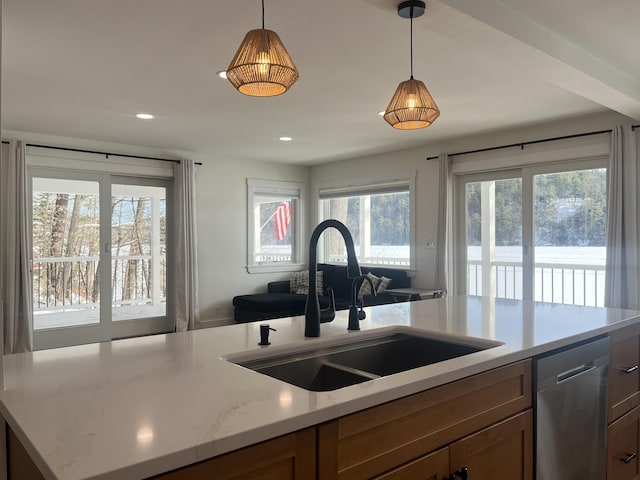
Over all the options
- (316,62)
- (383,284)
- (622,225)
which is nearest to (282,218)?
(383,284)

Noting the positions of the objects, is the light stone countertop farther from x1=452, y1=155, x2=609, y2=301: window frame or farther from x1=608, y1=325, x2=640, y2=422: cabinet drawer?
x1=452, y1=155, x2=609, y2=301: window frame

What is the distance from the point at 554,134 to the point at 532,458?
13.2 feet

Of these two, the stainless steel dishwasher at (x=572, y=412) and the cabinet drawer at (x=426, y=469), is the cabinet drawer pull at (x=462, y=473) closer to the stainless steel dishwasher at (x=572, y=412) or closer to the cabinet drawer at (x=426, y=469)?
the cabinet drawer at (x=426, y=469)

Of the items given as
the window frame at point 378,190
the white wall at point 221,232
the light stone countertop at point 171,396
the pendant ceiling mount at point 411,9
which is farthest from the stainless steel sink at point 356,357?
the white wall at point 221,232

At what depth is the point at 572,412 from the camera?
180 centimetres

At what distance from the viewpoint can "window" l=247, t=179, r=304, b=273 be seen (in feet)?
23.1

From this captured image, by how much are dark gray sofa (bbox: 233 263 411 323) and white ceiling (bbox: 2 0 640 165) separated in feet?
6.56

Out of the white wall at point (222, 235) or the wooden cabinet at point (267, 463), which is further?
the white wall at point (222, 235)

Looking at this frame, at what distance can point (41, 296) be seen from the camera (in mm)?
5359

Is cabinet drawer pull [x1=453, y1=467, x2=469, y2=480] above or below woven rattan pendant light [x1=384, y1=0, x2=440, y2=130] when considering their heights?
below

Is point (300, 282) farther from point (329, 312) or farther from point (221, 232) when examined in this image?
point (329, 312)

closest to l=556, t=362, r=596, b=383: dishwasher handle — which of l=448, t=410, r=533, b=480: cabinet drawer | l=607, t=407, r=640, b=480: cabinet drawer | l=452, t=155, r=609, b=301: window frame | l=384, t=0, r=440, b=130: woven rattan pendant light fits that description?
l=448, t=410, r=533, b=480: cabinet drawer

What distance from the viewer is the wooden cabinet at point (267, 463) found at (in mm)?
866

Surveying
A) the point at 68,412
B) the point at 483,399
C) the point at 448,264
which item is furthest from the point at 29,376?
the point at 448,264
